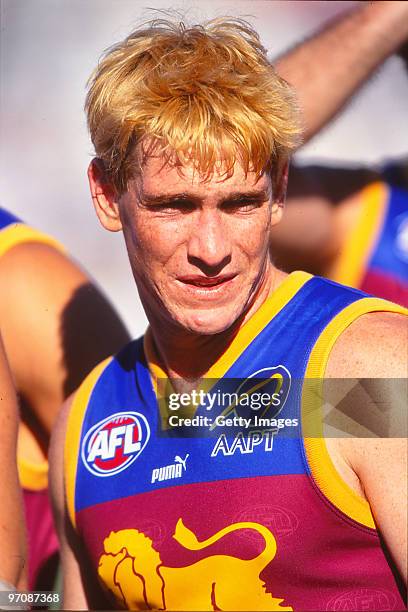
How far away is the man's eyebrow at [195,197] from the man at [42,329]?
27.8 inches

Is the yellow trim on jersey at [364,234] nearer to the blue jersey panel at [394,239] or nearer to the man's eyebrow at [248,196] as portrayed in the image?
the blue jersey panel at [394,239]

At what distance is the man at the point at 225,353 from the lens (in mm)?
1604

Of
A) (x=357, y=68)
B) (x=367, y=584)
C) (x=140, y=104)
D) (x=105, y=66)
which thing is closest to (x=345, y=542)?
(x=367, y=584)

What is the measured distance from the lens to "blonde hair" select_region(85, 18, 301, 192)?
1.62 meters

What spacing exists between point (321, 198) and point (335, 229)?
17 centimetres

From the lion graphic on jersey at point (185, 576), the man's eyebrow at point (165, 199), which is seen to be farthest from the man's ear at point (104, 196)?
the lion graphic on jersey at point (185, 576)

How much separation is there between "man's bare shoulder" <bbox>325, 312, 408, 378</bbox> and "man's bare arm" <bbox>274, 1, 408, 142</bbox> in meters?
0.96

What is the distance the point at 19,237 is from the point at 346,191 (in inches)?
50.6

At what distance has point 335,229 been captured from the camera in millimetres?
3143

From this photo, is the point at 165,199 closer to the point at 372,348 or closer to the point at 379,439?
the point at 372,348

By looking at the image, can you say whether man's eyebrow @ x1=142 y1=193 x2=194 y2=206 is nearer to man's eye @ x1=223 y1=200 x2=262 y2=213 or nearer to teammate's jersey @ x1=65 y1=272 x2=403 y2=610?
man's eye @ x1=223 y1=200 x2=262 y2=213

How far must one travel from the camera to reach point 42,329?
7.59ft

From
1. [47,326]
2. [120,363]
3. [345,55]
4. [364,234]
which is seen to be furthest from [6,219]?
[364,234]

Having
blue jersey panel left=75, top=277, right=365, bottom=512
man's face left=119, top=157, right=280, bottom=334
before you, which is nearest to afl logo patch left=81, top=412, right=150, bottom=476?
blue jersey panel left=75, top=277, right=365, bottom=512
